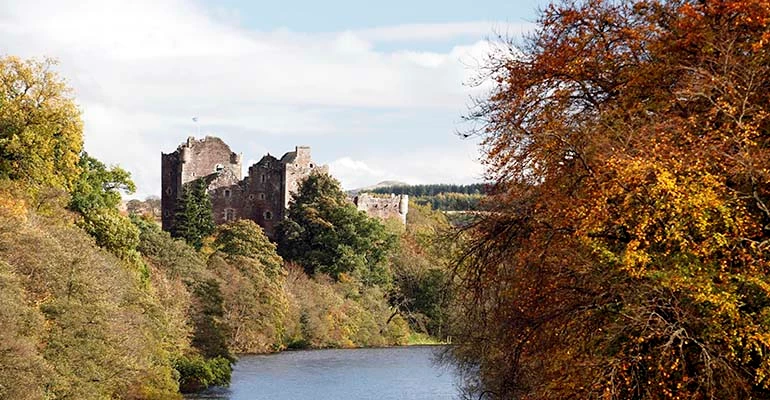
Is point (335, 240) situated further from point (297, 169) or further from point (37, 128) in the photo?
point (37, 128)

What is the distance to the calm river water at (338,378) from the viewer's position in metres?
36.6

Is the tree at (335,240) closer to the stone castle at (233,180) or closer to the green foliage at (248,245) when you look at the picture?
the stone castle at (233,180)

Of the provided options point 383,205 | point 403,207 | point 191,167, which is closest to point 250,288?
point 191,167

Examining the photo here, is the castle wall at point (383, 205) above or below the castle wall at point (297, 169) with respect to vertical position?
below

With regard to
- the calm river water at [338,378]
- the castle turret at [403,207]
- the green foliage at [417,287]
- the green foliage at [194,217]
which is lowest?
the calm river water at [338,378]

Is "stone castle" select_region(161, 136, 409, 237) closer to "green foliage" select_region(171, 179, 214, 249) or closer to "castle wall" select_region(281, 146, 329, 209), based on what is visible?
"castle wall" select_region(281, 146, 329, 209)

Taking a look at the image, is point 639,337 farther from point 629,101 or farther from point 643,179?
point 629,101

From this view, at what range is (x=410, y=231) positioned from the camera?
84375 mm

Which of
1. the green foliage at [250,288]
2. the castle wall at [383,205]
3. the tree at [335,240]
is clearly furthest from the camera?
the castle wall at [383,205]

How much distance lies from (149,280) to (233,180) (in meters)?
36.9

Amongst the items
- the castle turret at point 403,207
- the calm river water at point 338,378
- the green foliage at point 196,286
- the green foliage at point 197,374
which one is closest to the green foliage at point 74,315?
the green foliage at point 197,374

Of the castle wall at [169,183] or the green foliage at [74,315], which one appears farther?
the castle wall at [169,183]

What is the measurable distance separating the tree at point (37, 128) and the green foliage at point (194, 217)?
2433cm

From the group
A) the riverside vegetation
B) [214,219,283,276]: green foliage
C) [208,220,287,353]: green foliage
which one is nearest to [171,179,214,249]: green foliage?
the riverside vegetation
